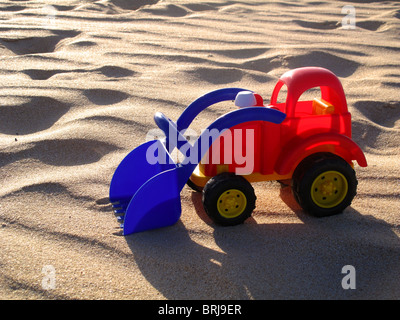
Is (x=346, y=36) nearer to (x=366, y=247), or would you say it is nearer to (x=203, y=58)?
(x=203, y=58)

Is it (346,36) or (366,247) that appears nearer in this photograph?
(366,247)

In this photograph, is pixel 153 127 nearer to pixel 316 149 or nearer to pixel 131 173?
pixel 131 173

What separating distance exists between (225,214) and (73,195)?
79 centimetres

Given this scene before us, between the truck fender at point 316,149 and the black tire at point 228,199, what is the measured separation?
0.19 metres

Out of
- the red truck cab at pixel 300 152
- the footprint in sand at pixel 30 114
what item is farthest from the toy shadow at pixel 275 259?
the footprint in sand at pixel 30 114

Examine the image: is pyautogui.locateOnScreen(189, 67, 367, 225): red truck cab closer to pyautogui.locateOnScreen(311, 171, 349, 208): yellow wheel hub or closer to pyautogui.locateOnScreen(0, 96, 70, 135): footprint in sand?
pyautogui.locateOnScreen(311, 171, 349, 208): yellow wheel hub

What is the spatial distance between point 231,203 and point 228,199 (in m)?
0.02

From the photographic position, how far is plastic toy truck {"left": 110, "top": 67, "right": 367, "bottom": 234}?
2.02 meters

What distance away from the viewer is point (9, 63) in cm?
391

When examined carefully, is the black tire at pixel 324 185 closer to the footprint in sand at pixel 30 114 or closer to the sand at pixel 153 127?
the sand at pixel 153 127

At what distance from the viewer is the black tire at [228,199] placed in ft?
6.62

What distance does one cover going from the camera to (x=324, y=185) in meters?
2.14

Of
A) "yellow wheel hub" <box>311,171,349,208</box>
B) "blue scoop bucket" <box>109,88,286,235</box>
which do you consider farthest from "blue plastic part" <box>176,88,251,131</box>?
"yellow wheel hub" <box>311,171,349,208</box>
